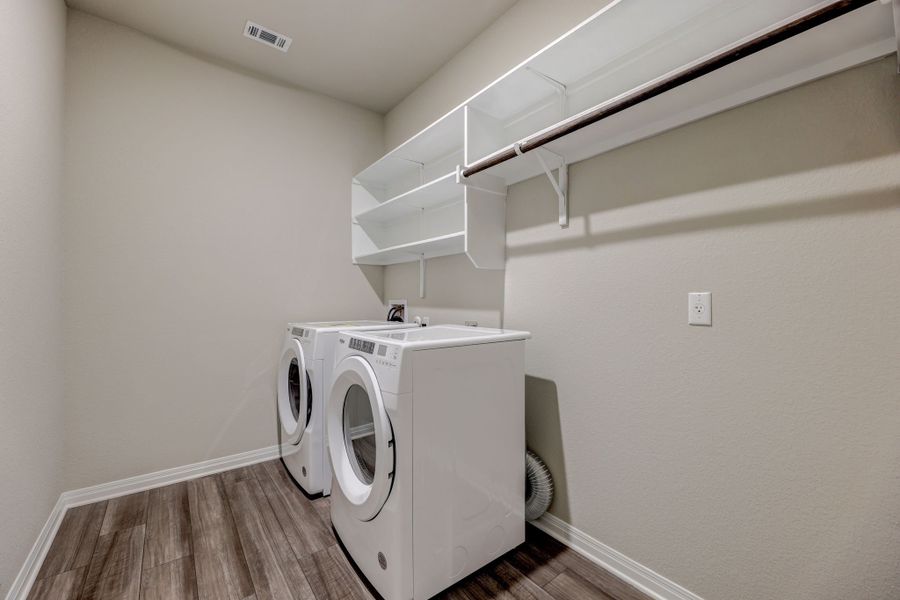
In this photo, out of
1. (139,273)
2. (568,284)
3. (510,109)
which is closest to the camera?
(568,284)

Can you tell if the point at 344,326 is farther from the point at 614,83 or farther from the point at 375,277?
the point at 614,83

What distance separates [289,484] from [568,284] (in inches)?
77.5

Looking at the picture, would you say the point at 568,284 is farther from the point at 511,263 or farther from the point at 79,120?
the point at 79,120

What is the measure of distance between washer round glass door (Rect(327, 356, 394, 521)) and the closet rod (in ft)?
3.59

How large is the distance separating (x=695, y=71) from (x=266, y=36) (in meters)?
2.32

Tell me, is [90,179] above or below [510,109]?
below

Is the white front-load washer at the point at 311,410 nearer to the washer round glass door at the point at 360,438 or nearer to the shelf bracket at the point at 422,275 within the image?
the washer round glass door at the point at 360,438

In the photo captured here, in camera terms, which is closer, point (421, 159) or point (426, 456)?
point (426, 456)

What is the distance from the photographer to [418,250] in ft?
7.98

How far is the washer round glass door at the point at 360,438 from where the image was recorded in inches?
49.8

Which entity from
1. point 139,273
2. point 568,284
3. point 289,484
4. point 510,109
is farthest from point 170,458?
point 510,109

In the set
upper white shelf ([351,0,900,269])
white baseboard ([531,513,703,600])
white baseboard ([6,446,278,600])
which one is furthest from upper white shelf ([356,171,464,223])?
white baseboard ([6,446,278,600])

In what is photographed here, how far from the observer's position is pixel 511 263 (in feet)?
6.35

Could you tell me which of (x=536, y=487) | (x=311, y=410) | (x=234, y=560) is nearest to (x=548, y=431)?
(x=536, y=487)
